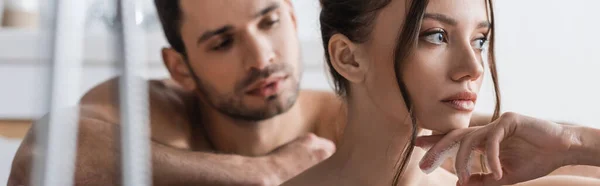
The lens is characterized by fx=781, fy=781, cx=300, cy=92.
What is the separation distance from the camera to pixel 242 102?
3.65ft

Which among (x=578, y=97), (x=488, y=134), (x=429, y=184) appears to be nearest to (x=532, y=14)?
(x=578, y=97)

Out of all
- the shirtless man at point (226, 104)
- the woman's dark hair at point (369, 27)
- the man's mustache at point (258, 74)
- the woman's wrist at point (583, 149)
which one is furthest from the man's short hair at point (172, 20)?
the woman's wrist at point (583, 149)

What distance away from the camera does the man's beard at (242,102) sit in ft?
3.61

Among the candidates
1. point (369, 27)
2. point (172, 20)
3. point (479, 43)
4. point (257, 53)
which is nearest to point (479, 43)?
point (479, 43)

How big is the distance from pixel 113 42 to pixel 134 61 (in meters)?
0.04

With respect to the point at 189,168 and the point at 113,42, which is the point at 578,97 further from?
the point at 113,42

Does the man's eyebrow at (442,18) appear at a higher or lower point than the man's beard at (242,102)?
higher

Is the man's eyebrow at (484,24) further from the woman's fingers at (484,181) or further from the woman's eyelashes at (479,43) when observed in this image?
the woman's fingers at (484,181)

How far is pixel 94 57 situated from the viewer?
88 centimetres

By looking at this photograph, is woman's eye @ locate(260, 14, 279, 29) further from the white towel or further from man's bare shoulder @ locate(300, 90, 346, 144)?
the white towel

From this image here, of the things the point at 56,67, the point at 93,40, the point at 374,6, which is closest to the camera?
the point at 56,67

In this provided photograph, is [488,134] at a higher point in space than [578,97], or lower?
higher

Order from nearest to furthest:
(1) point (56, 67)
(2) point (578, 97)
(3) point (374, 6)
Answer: (1) point (56, 67) → (3) point (374, 6) → (2) point (578, 97)

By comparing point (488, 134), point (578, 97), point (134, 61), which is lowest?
point (578, 97)
